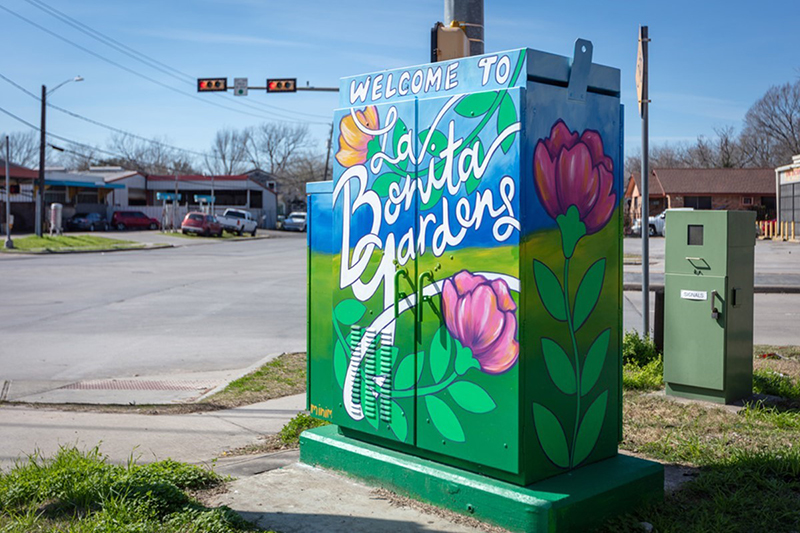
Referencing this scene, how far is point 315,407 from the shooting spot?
5539 mm

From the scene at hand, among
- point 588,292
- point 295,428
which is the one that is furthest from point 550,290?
point 295,428

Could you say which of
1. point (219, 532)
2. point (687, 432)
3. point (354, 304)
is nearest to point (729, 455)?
point (687, 432)

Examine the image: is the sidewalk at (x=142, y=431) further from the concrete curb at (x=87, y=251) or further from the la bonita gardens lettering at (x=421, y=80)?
the concrete curb at (x=87, y=251)

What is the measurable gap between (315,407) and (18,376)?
5.50 meters

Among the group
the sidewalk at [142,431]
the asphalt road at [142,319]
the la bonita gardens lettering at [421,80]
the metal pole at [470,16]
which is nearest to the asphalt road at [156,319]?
the asphalt road at [142,319]

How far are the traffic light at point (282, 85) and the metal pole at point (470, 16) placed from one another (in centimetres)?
2644

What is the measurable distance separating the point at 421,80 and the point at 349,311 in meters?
1.55

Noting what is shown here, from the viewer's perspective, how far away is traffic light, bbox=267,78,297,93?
32.6 m

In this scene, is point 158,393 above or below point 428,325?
below

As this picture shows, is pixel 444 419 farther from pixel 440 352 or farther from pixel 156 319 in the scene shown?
pixel 156 319

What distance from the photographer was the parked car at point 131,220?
6569 centimetres

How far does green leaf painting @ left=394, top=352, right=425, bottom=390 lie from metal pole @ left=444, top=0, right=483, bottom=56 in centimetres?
338

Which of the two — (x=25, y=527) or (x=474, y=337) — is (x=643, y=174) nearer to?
(x=474, y=337)

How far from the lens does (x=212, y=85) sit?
33.4 meters
